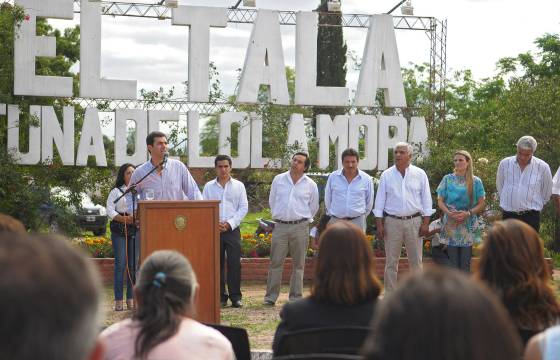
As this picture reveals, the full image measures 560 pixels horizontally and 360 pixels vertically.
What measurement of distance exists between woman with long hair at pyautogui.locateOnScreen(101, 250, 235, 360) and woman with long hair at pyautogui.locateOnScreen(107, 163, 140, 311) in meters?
7.06

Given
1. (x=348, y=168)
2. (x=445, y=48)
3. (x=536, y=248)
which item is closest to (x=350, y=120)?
(x=445, y=48)

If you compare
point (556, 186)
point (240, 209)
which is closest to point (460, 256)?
point (556, 186)

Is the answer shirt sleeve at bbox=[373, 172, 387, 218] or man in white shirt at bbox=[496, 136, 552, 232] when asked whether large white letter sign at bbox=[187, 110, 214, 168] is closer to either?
shirt sleeve at bbox=[373, 172, 387, 218]

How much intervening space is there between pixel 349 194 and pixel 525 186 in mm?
2035

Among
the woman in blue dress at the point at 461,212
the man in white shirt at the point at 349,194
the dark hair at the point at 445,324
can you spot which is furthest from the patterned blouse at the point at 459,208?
the dark hair at the point at 445,324

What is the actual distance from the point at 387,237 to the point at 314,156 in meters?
7.41

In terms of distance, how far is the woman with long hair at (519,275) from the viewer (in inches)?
156

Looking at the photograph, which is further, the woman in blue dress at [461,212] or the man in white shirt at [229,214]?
the man in white shirt at [229,214]

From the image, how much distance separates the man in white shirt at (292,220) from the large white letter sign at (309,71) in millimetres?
5877

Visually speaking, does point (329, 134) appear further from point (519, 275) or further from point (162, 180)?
point (519, 275)

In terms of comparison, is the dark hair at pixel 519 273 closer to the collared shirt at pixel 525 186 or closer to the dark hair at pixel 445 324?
the dark hair at pixel 445 324

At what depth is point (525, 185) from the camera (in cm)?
1105

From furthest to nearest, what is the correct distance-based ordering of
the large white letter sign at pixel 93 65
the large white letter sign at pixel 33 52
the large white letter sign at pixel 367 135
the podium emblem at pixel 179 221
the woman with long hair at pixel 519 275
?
the large white letter sign at pixel 367 135, the large white letter sign at pixel 93 65, the large white letter sign at pixel 33 52, the podium emblem at pixel 179 221, the woman with long hair at pixel 519 275

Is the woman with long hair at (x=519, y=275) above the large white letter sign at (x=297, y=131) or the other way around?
the other way around
